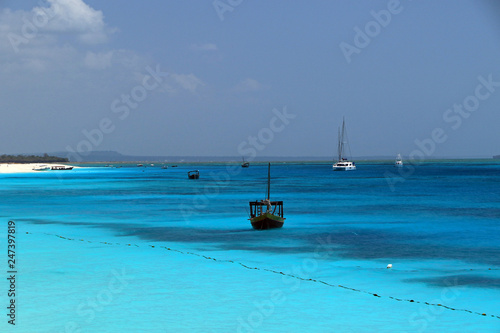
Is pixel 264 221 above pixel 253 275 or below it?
above

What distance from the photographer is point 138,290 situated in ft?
68.4

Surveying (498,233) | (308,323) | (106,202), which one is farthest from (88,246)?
(106,202)

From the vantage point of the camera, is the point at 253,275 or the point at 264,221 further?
the point at 264,221

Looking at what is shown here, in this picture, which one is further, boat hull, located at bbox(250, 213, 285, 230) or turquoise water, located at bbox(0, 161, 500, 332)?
boat hull, located at bbox(250, 213, 285, 230)

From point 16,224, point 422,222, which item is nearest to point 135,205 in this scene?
point 16,224

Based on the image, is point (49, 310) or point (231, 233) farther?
point (231, 233)

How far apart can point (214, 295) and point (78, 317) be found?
4.78 meters

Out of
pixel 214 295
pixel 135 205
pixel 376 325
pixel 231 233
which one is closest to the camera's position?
pixel 376 325

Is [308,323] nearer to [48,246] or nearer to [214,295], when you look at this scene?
[214,295]

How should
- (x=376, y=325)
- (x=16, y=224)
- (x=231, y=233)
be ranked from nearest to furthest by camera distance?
(x=376, y=325), (x=231, y=233), (x=16, y=224)

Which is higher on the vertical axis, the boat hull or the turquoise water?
the boat hull

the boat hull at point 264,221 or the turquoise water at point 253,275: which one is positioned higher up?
the boat hull at point 264,221

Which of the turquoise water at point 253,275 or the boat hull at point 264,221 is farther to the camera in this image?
the boat hull at point 264,221

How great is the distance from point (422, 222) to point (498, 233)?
7721 mm
